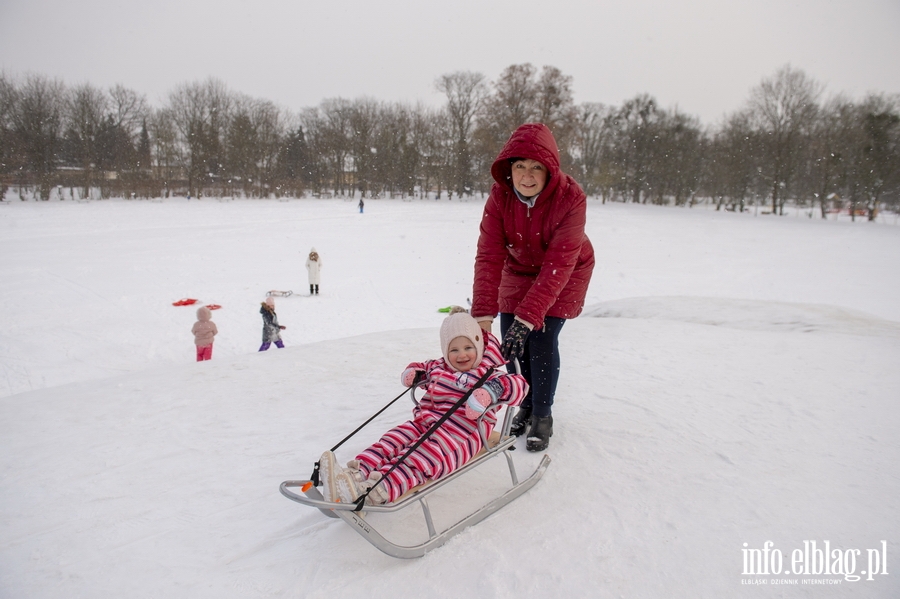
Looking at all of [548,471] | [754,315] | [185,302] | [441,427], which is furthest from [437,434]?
[185,302]

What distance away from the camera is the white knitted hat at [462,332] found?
2.72 meters

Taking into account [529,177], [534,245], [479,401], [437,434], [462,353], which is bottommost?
[437,434]

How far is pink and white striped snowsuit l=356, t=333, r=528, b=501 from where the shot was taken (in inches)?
92.0

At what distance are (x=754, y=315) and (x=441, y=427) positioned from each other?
6017mm

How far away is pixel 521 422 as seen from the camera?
3465 mm

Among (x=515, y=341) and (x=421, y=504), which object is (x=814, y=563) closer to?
(x=515, y=341)

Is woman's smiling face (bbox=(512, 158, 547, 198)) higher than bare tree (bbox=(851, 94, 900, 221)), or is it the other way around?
bare tree (bbox=(851, 94, 900, 221))

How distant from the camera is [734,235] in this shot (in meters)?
30.4

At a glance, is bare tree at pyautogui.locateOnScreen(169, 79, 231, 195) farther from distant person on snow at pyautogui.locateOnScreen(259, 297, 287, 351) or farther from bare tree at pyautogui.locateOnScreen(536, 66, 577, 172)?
distant person on snow at pyautogui.locateOnScreen(259, 297, 287, 351)

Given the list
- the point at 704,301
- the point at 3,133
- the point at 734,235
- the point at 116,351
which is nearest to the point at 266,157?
the point at 3,133

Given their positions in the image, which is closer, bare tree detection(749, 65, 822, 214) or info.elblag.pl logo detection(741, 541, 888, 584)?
info.elblag.pl logo detection(741, 541, 888, 584)

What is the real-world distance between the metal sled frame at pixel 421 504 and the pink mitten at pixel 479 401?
134mm

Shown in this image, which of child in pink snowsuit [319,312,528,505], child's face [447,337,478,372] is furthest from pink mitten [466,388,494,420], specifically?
child's face [447,337,478,372]

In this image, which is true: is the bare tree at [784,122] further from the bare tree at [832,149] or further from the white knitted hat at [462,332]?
the white knitted hat at [462,332]
